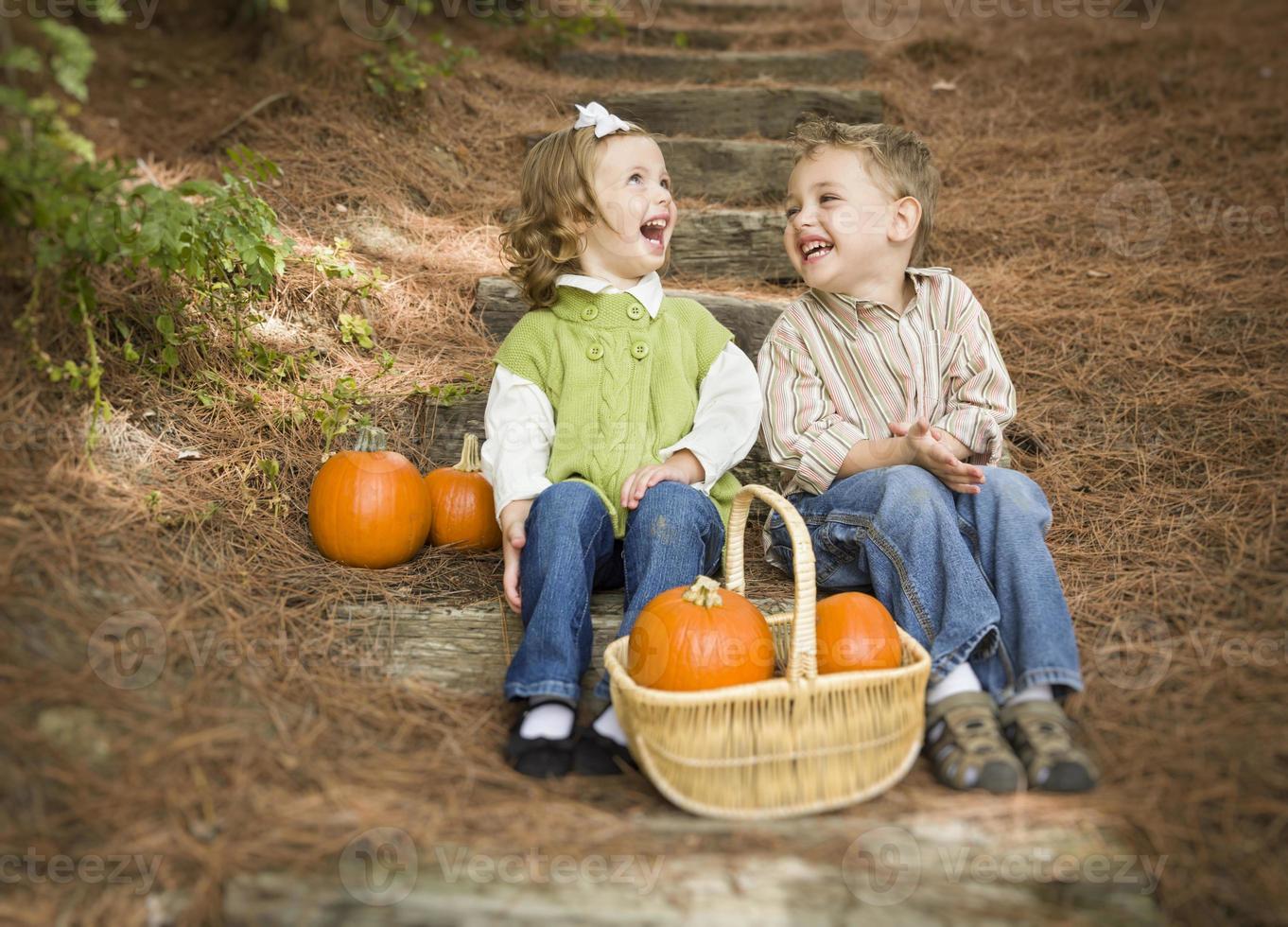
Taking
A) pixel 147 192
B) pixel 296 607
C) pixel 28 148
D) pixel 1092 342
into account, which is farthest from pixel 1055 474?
pixel 28 148

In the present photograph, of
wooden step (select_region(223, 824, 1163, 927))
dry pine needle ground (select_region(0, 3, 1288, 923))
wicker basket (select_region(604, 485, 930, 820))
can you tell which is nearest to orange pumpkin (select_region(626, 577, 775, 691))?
wicker basket (select_region(604, 485, 930, 820))

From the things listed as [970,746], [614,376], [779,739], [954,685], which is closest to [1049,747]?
[970,746]

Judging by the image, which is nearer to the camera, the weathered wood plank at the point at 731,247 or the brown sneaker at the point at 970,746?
the brown sneaker at the point at 970,746

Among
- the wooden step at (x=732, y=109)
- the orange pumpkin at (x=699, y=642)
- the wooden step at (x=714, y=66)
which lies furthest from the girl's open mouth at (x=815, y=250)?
the wooden step at (x=714, y=66)

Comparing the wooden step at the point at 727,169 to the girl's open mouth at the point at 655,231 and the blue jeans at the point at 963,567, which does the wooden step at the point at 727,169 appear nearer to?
the girl's open mouth at the point at 655,231

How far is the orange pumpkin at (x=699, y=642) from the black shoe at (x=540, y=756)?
0.19 meters

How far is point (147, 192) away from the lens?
2127 mm

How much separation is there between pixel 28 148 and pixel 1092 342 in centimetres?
300

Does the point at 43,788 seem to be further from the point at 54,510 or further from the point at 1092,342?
the point at 1092,342

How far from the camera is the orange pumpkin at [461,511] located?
2619mm

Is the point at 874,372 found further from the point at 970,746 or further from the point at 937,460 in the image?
the point at 970,746

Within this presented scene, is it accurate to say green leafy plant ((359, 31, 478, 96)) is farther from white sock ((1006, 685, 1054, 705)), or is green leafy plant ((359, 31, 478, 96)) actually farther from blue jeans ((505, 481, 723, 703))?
white sock ((1006, 685, 1054, 705))

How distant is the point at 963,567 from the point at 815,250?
0.92 metres

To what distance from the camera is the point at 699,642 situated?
5.88ft
